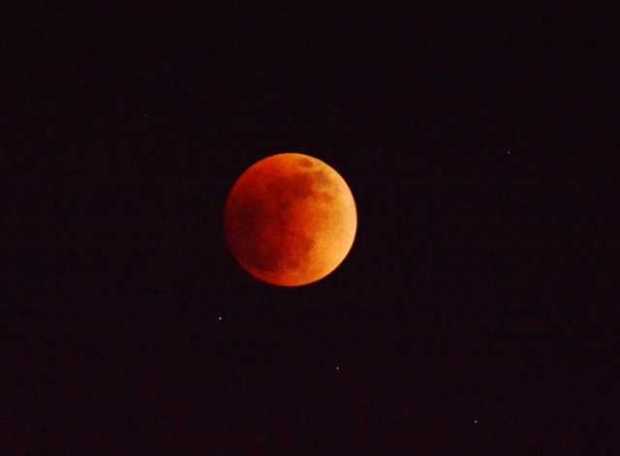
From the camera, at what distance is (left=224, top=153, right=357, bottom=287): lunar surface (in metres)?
5.45

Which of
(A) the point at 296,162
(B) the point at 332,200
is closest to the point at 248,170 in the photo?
(A) the point at 296,162

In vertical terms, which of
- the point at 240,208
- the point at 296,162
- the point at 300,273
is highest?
the point at 296,162

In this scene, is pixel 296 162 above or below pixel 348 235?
above

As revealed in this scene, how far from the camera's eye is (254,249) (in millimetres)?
5574

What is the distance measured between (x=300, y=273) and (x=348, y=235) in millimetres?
487

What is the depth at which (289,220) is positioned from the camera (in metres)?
5.43

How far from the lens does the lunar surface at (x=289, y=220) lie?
5453 mm

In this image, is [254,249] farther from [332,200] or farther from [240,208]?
[332,200]

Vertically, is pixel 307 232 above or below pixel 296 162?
below

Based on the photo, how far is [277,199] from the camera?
5477 millimetres

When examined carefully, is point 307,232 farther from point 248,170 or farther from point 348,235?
point 248,170

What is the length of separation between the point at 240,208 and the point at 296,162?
1.88ft

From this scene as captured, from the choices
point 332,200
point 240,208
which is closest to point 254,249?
point 240,208

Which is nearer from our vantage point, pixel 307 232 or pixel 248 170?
pixel 307 232
